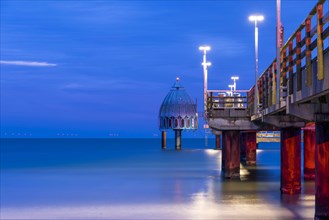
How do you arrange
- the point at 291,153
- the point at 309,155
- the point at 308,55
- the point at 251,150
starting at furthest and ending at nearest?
the point at 251,150, the point at 309,155, the point at 291,153, the point at 308,55

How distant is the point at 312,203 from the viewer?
75.3 feet

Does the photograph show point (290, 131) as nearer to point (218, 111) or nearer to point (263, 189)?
point (263, 189)

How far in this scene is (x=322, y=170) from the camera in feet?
53.0

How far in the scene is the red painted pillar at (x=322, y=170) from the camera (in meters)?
16.0

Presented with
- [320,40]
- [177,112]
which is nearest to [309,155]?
[320,40]

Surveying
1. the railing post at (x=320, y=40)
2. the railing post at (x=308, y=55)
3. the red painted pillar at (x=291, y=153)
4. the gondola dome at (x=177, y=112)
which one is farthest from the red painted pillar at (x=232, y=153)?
the gondola dome at (x=177, y=112)

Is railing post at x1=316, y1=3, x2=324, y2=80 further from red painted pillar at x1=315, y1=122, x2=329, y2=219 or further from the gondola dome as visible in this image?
the gondola dome

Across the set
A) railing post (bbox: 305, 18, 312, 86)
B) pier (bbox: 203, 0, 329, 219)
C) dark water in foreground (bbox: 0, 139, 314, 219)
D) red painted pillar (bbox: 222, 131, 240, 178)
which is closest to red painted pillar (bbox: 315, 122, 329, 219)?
pier (bbox: 203, 0, 329, 219)

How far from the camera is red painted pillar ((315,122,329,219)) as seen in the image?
16016 millimetres

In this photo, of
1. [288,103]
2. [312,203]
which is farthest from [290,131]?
[288,103]

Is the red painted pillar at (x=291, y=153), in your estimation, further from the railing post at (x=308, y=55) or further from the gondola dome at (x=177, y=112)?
the gondola dome at (x=177, y=112)

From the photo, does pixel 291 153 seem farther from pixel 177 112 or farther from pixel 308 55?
pixel 177 112

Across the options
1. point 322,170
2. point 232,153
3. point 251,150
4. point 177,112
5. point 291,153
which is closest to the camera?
point 322,170

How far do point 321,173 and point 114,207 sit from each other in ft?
31.6
